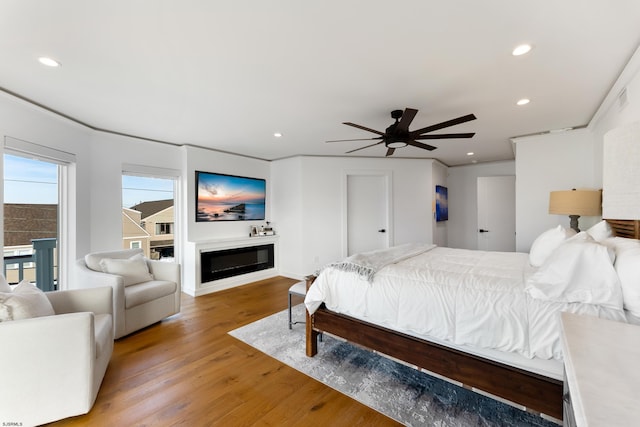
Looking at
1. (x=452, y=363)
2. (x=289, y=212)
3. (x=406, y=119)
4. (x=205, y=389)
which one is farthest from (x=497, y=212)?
(x=205, y=389)

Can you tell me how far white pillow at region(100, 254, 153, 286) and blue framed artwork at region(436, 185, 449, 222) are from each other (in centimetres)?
547

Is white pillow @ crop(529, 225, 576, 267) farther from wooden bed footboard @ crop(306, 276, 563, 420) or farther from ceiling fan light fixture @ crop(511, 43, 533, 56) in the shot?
ceiling fan light fixture @ crop(511, 43, 533, 56)

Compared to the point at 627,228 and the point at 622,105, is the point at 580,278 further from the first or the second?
the point at 622,105

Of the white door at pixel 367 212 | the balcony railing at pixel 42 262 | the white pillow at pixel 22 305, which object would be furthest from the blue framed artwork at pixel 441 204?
the balcony railing at pixel 42 262

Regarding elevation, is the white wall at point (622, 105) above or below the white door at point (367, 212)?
above

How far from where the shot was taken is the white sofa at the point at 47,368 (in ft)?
5.15

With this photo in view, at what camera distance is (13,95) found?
251 centimetres

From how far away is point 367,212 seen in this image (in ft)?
17.9

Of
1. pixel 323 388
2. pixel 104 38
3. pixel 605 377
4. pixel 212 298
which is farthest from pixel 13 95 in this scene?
pixel 605 377

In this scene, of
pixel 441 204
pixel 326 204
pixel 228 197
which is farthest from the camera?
pixel 441 204

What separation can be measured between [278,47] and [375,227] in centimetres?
417

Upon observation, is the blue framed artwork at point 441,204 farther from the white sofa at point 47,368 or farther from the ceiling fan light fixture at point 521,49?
the white sofa at point 47,368

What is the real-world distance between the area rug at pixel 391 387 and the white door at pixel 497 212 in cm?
459

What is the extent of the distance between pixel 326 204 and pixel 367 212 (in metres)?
0.88
